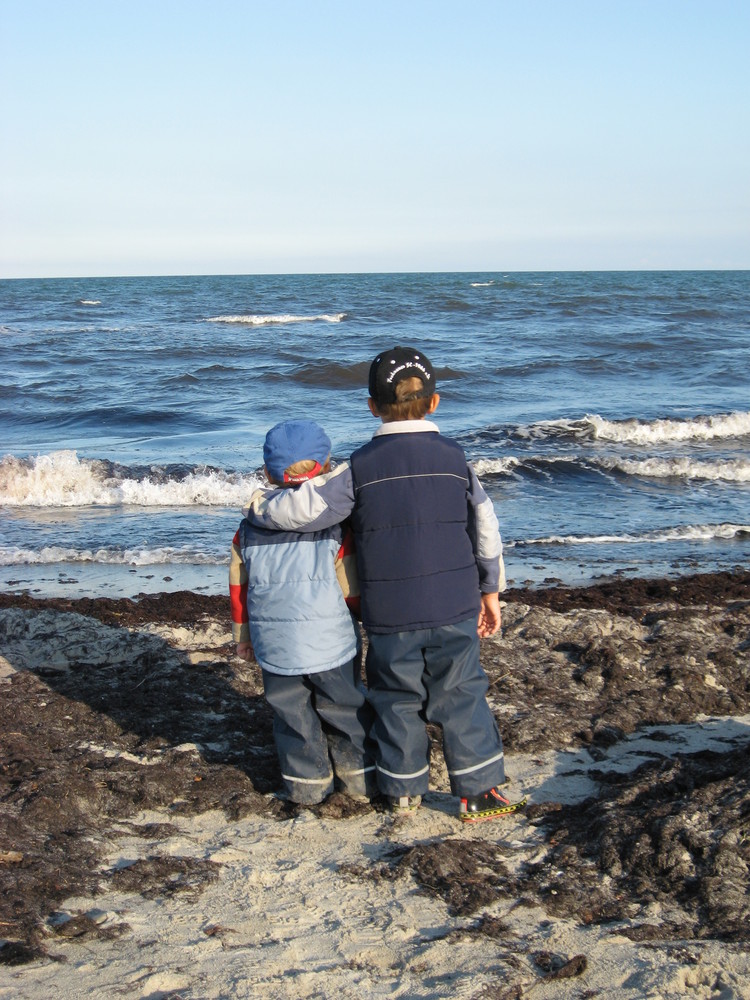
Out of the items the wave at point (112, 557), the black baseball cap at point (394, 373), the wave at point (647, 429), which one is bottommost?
the wave at point (112, 557)

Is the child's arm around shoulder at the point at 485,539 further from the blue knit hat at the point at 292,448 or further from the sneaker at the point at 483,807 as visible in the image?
the sneaker at the point at 483,807

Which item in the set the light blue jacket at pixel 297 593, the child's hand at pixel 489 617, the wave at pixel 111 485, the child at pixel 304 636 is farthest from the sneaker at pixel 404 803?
the wave at pixel 111 485

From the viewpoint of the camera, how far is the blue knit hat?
3436mm

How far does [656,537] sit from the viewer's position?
28.2 ft

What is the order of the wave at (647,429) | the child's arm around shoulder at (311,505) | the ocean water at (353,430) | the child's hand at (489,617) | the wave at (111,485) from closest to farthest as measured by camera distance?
the child's arm around shoulder at (311,505)
the child's hand at (489,617)
the ocean water at (353,430)
the wave at (111,485)
the wave at (647,429)

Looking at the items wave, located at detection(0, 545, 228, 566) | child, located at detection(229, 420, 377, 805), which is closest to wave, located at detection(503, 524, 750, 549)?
wave, located at detection(0, 545, 228, 566)

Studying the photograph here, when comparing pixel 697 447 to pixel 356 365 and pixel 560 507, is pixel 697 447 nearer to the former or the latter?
pixel 560 507

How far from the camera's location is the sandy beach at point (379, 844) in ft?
8.34

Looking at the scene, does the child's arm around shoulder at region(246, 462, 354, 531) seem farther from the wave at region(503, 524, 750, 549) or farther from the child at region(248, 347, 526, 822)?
the wave at region(503, 524, 750, 549)

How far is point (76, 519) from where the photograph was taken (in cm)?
971

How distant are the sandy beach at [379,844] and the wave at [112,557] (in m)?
2.69

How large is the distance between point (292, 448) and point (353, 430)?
1155 cm

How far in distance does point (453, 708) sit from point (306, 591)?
68 centimetres

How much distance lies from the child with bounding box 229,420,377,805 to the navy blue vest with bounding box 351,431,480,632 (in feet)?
0.55
